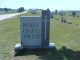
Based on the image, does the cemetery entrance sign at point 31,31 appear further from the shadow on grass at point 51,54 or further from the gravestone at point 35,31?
the shadow on grass at point 51,54

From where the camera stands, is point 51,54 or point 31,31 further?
point 31,31

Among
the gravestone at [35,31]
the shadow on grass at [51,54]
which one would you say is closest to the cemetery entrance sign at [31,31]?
the gravestone at [35,31]

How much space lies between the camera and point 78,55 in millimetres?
10352

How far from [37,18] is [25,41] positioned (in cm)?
115

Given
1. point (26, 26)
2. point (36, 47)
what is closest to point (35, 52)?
point (36, 47)

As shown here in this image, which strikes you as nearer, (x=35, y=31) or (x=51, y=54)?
(x=51, y=54)

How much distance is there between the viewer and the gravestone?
11.5 meters

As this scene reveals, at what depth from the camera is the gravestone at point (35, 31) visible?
37.8ft

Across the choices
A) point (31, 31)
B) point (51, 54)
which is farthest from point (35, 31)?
point (51, 54)

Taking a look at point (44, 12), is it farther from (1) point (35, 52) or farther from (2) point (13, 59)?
(2) point (13, 59)

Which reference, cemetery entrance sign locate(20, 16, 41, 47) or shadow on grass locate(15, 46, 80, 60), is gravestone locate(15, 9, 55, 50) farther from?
shadow on grass locate(15, 46, 80, 60)

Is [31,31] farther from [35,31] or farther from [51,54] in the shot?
[51,54]

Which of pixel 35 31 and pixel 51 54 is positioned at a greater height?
pixel 35 31

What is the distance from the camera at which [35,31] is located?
11.6 metres
